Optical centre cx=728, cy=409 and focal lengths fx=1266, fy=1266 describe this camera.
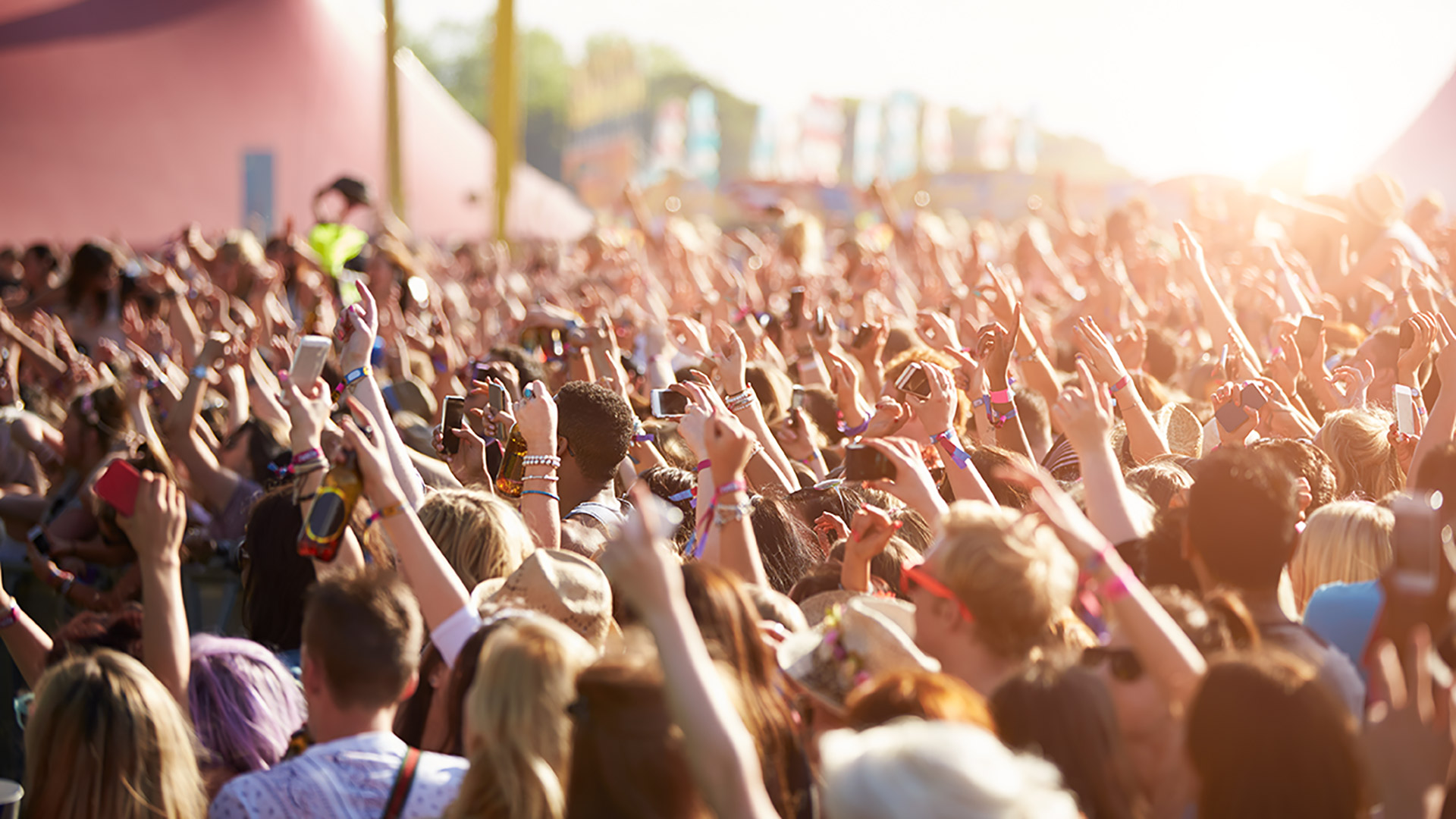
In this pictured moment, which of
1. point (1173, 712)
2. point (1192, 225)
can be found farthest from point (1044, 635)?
point (1192, 225)

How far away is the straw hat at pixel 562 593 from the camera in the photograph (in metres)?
2.97

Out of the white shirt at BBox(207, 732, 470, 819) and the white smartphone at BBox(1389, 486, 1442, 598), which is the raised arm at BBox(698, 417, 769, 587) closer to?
the white shirt at BBox(207, 732, 470, 819)

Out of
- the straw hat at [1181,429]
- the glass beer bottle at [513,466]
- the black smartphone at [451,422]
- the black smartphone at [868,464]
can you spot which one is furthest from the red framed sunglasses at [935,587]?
the straw hat at [1181,429]

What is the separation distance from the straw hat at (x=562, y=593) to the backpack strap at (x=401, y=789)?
563mm

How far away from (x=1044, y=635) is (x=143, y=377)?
15.8 ft

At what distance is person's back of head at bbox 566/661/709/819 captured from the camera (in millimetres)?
2082

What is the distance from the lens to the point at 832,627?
8.64 feet

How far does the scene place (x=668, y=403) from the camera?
457 centimetres

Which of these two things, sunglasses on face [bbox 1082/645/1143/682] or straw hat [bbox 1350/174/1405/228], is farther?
straw hat [bbox 1350/174/1405/228]

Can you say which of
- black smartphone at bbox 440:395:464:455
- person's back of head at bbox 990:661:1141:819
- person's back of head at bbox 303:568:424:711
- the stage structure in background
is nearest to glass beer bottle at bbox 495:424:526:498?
black smartphone at bbox 440:395:464:455

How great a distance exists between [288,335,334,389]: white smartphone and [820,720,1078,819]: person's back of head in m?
2.72

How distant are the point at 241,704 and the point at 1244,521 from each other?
2.26m

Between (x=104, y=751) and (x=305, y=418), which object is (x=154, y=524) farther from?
(x=305, y=418)

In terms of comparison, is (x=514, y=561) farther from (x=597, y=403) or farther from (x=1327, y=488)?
(x=1327, y=488)
